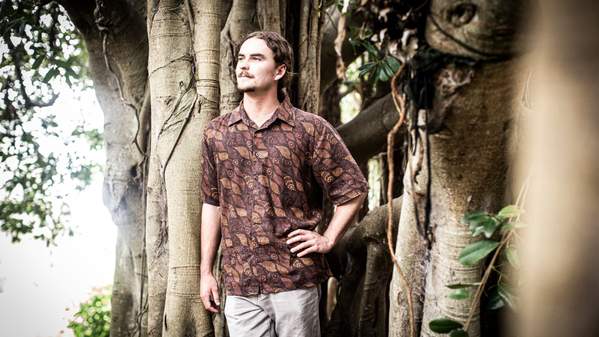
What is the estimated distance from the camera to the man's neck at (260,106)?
2.42 metres

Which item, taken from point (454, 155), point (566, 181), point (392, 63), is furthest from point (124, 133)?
point (566, 181)

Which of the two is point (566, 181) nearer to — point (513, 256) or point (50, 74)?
point (513, 256)

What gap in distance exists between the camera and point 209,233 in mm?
2555

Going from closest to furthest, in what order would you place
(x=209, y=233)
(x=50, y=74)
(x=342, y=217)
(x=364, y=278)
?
(x=342, y=217), (x=209, y=233), (x=50, y=74), (x=364, y=278)

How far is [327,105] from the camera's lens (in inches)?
199

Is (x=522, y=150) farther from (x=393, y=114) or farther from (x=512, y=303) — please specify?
(x=393, y=114)

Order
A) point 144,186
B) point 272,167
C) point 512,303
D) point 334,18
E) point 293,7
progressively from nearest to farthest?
point 512,303 → point 272,167 → point 293,7 → point 144,186 → point 334,18

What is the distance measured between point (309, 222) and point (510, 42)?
1168 millimetres

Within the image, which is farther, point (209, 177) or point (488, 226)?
point (209, 177)

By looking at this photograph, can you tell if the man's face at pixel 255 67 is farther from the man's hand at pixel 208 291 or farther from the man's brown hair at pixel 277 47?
the man's hand at pixel 208 291

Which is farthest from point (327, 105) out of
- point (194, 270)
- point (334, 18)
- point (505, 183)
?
point (505, 183)

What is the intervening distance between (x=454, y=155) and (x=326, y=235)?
81 cm

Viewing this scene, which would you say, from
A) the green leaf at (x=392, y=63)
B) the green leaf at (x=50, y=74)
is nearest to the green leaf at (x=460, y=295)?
the green leaf at (x=392, y=63)

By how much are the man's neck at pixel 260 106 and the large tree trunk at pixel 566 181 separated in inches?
51.2
